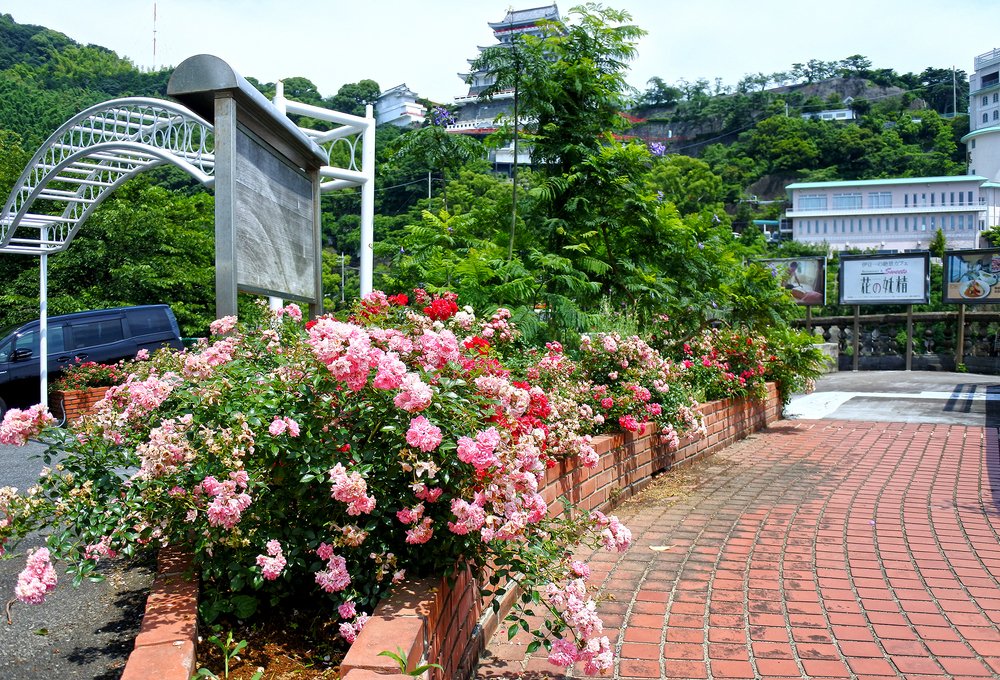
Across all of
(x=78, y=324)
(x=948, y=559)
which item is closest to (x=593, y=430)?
(x=948, y=559)

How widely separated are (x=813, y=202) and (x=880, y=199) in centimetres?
787

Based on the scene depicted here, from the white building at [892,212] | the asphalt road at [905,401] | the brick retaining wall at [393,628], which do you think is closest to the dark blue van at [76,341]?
the brick retaining wall at [393,628]

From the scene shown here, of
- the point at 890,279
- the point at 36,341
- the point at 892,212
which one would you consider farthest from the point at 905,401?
the point at 892,212

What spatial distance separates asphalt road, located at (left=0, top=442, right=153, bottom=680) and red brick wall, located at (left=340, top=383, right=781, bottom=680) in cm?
93

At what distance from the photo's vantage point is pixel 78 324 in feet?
41.2

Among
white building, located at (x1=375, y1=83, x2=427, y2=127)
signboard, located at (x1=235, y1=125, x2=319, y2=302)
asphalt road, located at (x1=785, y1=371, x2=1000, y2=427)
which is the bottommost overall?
asphalt road, located at (x1=785, y1=371, x2=1000, y2=427)

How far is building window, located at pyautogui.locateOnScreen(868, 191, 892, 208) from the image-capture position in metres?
91.7

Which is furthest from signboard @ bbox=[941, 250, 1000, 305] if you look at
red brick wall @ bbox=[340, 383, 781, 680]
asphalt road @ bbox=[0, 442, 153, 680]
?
asphalt road @ bbox=[0, 442, 153, 680]

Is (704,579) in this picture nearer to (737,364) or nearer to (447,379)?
(447,379)

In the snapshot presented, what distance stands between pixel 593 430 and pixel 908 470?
3710 mm

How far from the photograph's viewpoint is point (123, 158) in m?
8.80

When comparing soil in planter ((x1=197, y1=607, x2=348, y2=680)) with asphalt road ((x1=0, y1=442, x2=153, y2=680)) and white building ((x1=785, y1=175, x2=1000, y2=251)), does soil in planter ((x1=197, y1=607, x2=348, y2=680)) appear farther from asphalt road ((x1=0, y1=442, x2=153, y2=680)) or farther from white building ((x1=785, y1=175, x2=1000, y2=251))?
white building ((x1=785, y1=175, x2=1000, y2=251))

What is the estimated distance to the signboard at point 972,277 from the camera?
23375 millimetres

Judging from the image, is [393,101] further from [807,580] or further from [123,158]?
[807,580]
